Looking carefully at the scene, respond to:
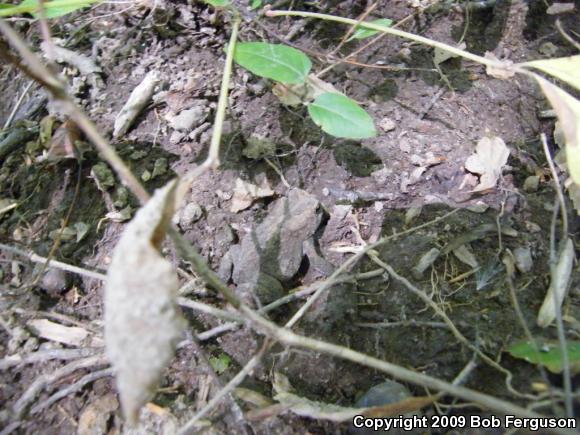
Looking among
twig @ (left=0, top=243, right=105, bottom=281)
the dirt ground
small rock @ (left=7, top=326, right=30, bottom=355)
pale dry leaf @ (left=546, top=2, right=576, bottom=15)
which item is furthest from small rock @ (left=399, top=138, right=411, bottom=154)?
small rock @ (left=7, top=326, right=30, bottom=355)

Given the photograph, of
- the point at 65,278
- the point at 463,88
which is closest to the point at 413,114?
the point at 463,88

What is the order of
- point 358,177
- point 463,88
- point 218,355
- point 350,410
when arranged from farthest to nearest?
point 463,88
point 358,177
point 218,355
point 350,410

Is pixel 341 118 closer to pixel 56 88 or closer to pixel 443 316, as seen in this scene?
pixel 443 316

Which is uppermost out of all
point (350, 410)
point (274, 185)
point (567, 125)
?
point (567, 125)

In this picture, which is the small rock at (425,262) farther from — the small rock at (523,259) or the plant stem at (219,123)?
the plant stem at (219,123)

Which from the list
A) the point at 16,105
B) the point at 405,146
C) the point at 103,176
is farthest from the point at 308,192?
the point at 16,105

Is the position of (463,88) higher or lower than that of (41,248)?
higher

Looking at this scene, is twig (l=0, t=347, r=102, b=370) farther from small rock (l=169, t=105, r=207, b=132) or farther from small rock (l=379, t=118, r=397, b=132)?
small rock (l=379, t=118, r=397, b=132)

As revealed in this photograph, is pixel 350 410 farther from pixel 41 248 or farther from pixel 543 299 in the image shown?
pixel 41 248
